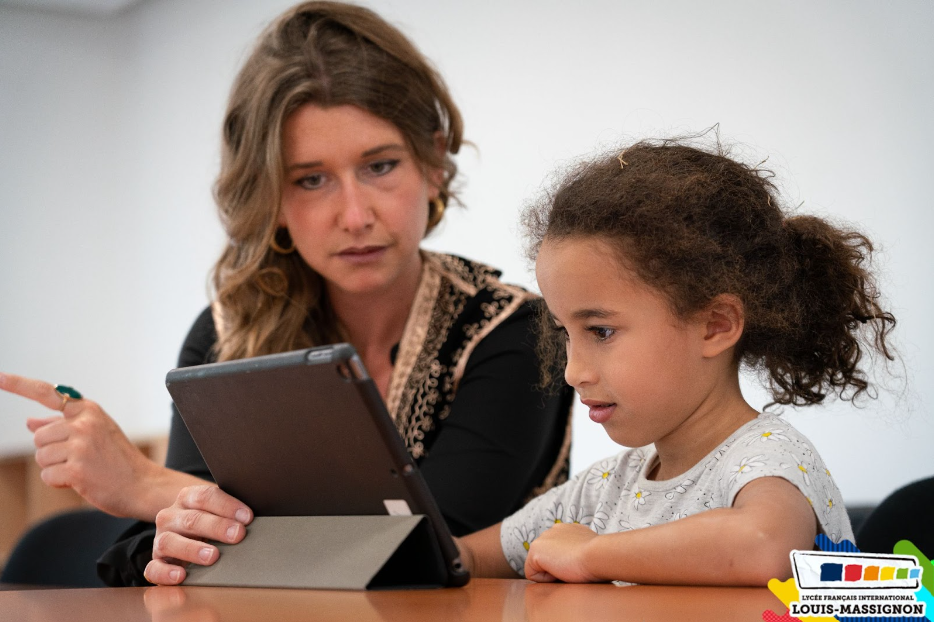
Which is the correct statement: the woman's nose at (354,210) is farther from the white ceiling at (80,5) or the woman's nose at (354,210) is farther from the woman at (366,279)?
the white ceiling at (80,5)

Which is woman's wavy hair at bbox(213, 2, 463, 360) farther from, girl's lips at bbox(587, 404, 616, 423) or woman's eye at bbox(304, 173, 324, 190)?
girl's lips at bbox(587, 404, 616, 423)

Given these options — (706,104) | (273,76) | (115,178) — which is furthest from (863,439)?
(115,178)

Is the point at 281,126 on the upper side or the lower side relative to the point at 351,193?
upper

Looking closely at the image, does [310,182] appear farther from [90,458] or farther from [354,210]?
[90,458]

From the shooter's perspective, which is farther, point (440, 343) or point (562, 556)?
point (440, 343)

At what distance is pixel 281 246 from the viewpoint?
6.08ft

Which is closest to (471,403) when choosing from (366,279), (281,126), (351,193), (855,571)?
(366,279)

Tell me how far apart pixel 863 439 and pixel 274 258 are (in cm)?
152

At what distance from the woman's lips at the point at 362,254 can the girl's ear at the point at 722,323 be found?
0.68 m

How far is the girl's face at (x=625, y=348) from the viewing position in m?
1.10

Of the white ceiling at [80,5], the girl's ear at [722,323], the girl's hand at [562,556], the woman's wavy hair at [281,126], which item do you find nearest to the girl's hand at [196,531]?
the girl's hand at [562,556]

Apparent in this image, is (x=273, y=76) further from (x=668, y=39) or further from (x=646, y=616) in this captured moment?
(x=668, y=39)

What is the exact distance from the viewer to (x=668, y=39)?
2934mm

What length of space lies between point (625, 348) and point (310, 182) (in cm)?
79
